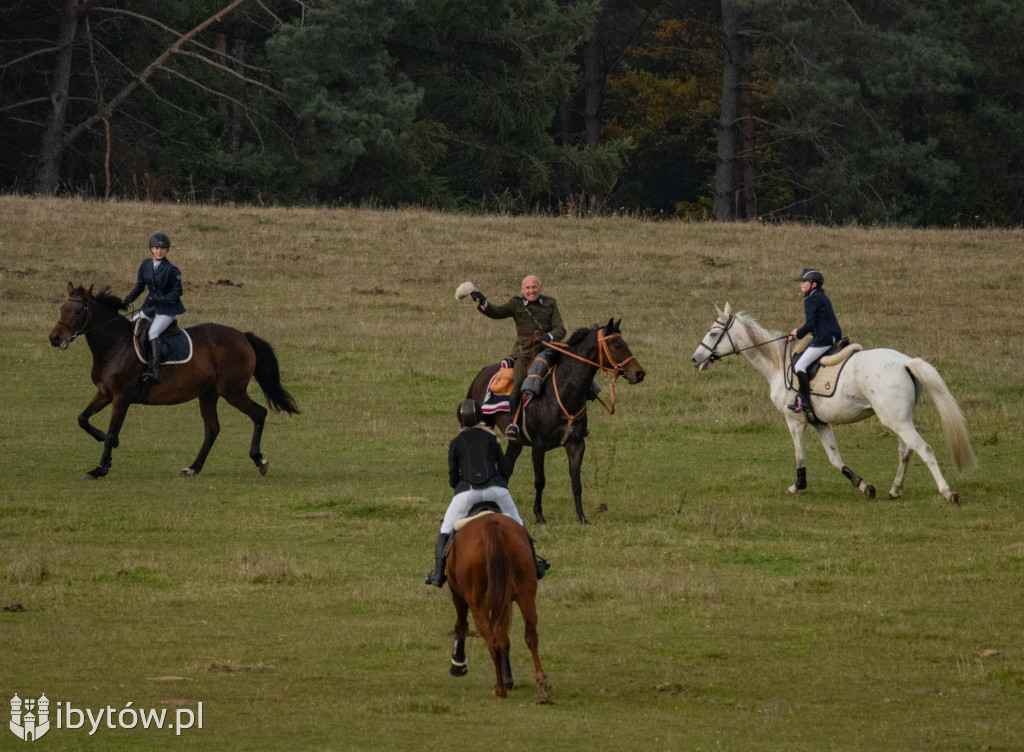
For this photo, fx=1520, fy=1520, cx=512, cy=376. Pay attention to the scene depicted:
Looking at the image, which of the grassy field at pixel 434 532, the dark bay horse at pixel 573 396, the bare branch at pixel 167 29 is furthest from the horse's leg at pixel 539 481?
the bare branch at pixel 167 29

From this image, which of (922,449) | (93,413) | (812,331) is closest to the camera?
(922,449)

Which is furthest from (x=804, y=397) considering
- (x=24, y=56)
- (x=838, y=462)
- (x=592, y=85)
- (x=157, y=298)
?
(x=592, y=85)

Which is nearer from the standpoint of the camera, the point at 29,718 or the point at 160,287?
the point at 29,718

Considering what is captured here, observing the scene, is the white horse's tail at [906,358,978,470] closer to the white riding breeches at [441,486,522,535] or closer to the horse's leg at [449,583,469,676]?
the white riding breeches at [441,486,522,535]

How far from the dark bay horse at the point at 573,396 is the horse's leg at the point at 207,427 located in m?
4.75

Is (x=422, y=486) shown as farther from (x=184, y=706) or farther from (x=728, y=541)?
(x=184, y=706)

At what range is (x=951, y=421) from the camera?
1653 centimetres

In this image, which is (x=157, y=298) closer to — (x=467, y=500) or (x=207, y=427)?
(x=207, y=427)

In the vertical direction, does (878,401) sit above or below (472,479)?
above

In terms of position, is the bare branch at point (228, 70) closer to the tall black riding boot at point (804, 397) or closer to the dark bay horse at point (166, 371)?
the dark bay horse at point (166, 371)

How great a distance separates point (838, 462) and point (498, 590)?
9.99 m

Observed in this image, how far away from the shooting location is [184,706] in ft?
28.8

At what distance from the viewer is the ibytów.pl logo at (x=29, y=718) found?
26.3 ft

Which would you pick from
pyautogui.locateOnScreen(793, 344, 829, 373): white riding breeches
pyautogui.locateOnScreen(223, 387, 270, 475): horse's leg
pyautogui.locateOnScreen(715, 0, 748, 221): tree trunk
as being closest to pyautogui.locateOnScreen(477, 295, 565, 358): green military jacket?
pyautogui.locateOnScreen(793, 344, 829, 373): white riding breeches
